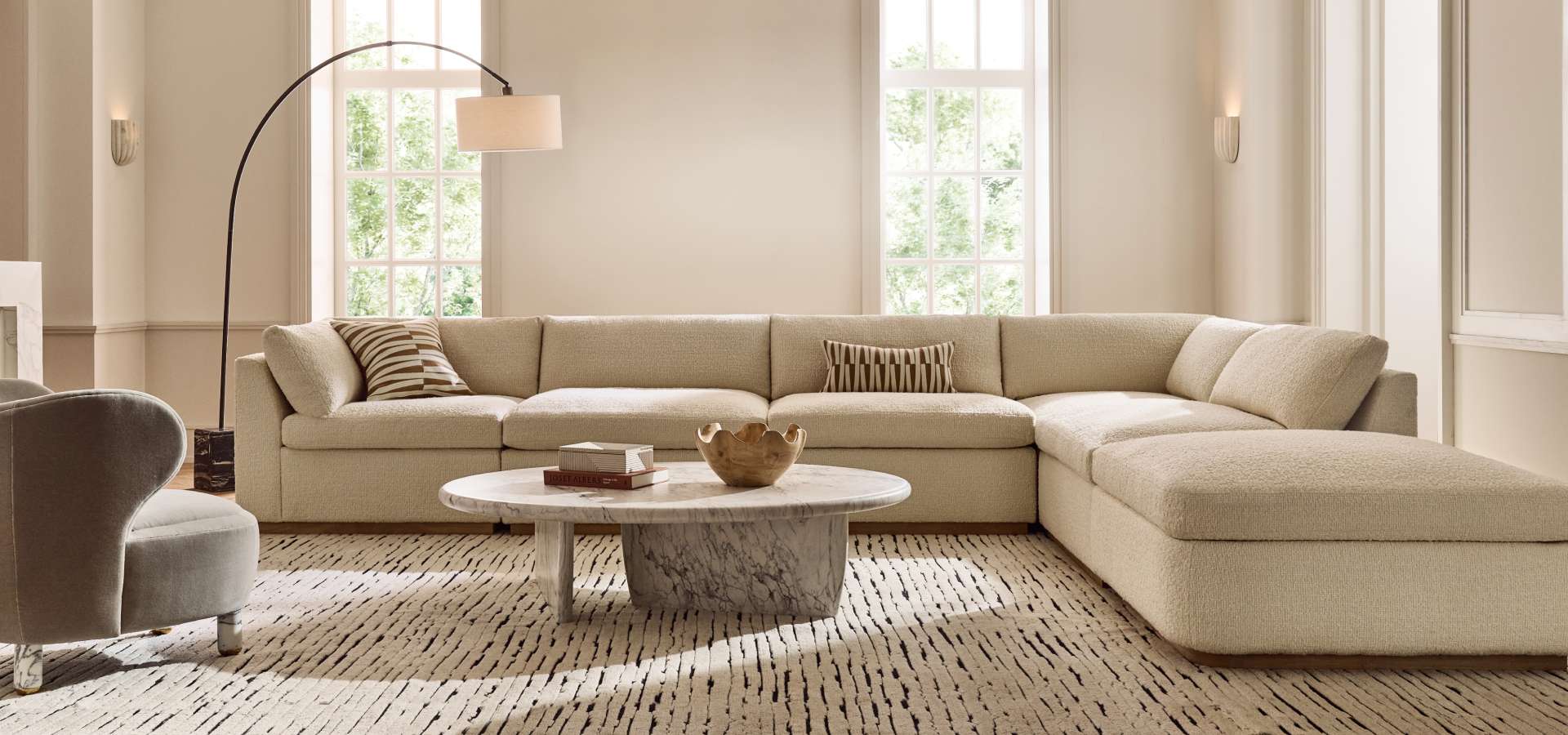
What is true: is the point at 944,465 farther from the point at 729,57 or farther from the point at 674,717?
the point at 729,57

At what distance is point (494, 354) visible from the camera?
4.96m

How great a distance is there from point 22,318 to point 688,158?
9.69 feet

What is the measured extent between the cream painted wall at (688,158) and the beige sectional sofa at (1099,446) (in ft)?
3.36

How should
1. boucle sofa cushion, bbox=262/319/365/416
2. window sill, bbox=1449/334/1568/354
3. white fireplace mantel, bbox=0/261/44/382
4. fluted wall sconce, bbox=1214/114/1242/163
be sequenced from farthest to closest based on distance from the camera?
fluted wall sconce, bbox=1214/114/1242/163 → white fireplace mantel, bbox=0/261/44/382 → boucle sofa cushion, bbox=262/319/365/416 → window sill, bbox=1449/334/1568/354

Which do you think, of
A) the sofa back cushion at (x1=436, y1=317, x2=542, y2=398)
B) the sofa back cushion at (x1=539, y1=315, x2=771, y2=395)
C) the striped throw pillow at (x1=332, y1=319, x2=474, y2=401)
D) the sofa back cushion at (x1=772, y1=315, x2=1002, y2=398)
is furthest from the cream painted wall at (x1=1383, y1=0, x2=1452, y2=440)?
the striped throw pillow at (x1=332, y1=319, x2=474, y2=401)

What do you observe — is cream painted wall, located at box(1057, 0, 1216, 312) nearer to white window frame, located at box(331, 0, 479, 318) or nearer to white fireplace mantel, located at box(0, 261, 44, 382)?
white window frame, located at box(331, 0, 479, 318)

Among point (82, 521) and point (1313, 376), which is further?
point (1313, 376)

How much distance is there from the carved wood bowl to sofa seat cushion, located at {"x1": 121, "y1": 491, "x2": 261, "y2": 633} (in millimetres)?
1060

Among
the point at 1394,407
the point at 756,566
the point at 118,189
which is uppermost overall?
the point at 118,189

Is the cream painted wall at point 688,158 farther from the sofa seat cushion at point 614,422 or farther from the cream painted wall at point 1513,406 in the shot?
the cream painted wall at point 1513,406

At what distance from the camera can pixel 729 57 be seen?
600cm

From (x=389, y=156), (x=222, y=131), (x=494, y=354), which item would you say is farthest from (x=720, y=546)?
(x=222, y=131)

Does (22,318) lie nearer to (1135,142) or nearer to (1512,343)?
(1135,142)

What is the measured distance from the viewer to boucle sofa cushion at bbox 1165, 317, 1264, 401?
14.2 ft
